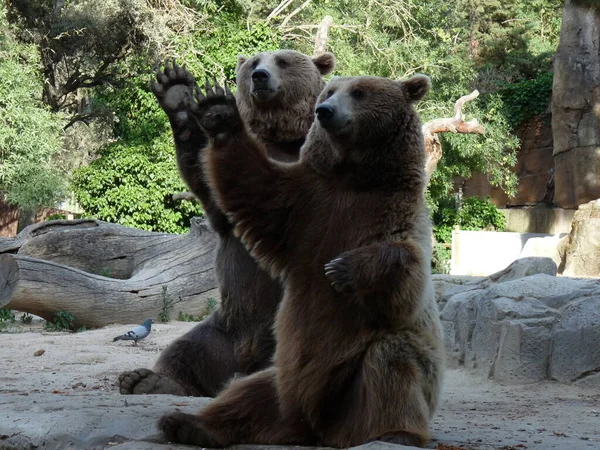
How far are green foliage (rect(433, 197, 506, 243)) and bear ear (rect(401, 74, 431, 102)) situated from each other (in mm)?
20380

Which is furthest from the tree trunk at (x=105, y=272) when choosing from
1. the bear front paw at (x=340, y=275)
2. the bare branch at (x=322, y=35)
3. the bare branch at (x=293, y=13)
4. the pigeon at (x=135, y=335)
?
the bare branch at (x=293, y=13)

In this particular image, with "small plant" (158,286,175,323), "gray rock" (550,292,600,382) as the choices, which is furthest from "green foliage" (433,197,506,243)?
"gray rock" (550,292,600,382)

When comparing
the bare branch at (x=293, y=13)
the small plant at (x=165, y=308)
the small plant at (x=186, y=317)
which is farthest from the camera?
the bare branch at (x=293, y=13)

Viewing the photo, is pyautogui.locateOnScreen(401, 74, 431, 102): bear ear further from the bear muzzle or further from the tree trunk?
the tree trunk

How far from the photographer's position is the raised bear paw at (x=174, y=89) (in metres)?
4.19

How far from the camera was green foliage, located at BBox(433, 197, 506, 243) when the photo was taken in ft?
78.6

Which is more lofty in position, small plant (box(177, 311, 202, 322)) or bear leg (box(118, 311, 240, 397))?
bear leg (box(118, 311, 240, 397))

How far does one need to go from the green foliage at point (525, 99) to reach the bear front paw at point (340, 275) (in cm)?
2436

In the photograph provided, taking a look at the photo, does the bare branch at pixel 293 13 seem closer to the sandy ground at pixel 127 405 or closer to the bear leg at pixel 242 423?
the sandy ground at pixel 127 405

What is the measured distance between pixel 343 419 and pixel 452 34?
25201 mm

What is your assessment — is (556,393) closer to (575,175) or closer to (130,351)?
(130,351)

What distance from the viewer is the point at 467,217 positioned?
2447cm

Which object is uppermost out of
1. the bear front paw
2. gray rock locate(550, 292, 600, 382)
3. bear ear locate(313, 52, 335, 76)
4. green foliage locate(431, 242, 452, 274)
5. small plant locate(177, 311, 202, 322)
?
bear ear locate(313, 52, 335, 76)

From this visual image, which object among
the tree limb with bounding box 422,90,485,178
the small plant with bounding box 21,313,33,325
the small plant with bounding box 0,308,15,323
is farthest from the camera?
the tree limb with bounding box 422,90,485,178
